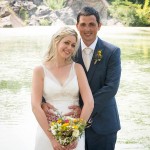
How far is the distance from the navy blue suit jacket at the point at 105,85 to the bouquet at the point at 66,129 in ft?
1.29

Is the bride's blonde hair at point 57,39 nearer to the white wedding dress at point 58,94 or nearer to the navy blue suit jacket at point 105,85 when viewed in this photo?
the white wedding dress at point 58,94

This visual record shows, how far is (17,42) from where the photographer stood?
774 inches

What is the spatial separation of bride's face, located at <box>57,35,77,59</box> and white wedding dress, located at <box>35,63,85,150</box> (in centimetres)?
12

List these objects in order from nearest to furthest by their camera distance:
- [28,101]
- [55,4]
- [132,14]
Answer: [28,101], [132,14], [55,4]

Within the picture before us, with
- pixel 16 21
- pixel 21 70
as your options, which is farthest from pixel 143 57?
pixel 16 21

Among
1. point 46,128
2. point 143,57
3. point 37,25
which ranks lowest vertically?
point 37,25

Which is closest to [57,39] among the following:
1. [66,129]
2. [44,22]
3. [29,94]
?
[66,129]

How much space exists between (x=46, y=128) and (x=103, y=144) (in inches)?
21.2

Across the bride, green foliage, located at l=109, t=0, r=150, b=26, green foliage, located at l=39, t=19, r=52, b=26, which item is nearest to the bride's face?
the bride

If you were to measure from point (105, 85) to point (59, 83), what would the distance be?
0.37 metres

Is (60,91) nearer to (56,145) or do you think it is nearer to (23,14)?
(56,145)

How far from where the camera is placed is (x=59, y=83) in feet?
9.34

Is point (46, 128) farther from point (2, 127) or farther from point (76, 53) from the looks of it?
point (2, 127)

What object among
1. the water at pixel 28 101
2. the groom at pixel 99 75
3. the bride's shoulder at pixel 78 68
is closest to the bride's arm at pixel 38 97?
the bride's shoulder at pixel 78 68
